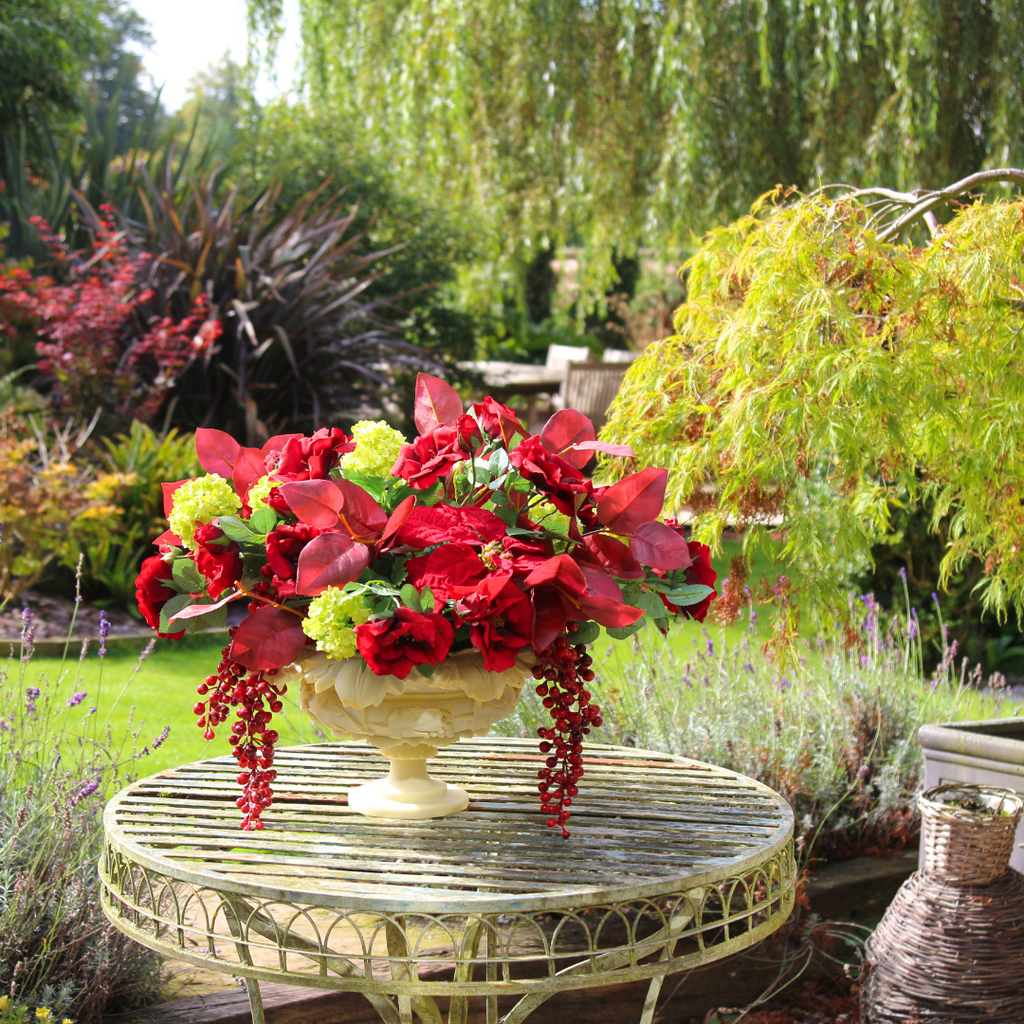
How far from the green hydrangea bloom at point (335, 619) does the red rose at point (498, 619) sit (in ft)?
0.40

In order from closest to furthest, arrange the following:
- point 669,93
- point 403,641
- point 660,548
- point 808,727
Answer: point 403,641, point 660,548, point 808,727, point 669,93

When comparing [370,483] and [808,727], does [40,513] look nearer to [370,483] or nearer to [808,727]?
[808,727]

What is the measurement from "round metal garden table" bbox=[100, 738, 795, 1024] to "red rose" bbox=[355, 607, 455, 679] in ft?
0.83

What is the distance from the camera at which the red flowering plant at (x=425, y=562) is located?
4.21 feet


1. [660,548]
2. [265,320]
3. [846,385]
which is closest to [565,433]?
[660,548]

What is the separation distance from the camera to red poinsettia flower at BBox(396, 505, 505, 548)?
1327 millimetres

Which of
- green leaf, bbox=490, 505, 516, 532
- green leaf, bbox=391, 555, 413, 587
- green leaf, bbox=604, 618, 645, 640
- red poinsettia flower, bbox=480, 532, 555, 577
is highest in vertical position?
green leaf, bbox=490, 505, 516, 532

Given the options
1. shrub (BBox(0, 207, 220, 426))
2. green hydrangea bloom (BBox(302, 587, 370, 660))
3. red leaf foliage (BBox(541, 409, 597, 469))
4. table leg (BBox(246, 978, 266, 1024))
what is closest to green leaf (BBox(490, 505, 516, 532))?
red leaf foliage (BBox(541, 409, 597, 469))

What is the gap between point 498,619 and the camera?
4.26 ft

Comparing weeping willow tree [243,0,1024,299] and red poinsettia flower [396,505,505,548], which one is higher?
weeping willow tree [243,0,1024,299]

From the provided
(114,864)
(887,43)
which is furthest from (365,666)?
(887,43)

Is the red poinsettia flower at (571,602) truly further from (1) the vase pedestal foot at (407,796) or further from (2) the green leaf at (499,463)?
(1) the vase pedestal foot at (407,796)

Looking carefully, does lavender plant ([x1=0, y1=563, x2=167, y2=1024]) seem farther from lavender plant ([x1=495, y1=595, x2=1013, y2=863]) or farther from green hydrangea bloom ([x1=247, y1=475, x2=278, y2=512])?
lavender plant ([x1=495, y1=595, x2=1013, y2=863])

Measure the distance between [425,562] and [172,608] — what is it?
1.20 ft
